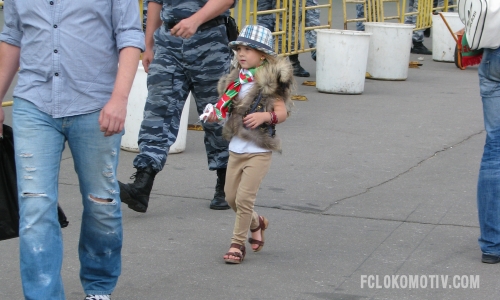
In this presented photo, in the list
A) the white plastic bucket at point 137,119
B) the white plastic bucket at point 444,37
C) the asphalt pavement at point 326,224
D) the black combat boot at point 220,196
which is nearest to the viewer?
the asphalt pavement at point 326,224

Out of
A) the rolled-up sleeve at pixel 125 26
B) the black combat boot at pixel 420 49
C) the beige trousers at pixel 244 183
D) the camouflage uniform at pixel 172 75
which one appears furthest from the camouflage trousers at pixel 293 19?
the rolled-up sleeve at pixel 125 26

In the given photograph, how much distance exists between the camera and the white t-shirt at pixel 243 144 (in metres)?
4.57

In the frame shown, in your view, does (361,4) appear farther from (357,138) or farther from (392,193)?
(392,193)

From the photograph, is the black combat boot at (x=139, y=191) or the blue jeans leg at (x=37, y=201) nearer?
the blue jeans leg at (x=37, y=201)

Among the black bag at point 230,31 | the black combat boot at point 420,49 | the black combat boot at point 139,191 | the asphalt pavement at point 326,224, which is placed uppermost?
the black bag at point 230,31

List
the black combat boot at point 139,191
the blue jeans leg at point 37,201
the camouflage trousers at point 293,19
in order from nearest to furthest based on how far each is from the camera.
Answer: the blue jeans leg at point 37,201 < the black combat boot at point 139,191 < the camouflage trousers at point 293,19

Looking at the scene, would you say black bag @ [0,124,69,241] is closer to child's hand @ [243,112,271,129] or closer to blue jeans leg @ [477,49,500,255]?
child's hand @ [243,112,271,129]

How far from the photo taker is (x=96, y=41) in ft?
11.6

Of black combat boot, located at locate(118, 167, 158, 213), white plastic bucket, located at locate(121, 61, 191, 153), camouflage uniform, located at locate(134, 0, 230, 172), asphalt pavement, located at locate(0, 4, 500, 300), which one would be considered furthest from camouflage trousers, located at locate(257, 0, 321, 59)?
black combat boot, located at locate(118, 167, 158, 213)

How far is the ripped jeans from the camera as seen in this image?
134 inches

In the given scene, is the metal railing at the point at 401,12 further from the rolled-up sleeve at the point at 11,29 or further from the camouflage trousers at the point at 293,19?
the rolled-up sleeve at the point at 11,29

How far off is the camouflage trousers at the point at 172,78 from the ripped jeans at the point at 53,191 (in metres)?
1.69

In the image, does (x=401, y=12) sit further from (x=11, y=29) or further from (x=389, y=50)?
(x=11, y=29)

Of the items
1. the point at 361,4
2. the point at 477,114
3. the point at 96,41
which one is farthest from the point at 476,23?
the point at 361,4
